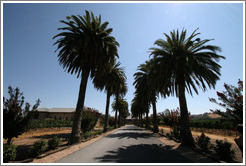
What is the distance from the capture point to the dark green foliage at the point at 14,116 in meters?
8.20

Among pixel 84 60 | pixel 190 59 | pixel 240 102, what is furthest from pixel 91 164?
pixel 190 59

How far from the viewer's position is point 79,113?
13.2m

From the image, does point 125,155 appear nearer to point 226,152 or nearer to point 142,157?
point 142,157

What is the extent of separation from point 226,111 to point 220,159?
3.00m

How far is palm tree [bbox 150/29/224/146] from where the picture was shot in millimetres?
12328

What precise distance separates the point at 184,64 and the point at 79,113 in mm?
11683

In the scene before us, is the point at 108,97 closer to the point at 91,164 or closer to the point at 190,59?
the point at 190,59

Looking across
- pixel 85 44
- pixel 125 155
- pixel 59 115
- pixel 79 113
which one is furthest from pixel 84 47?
pixel 59 115

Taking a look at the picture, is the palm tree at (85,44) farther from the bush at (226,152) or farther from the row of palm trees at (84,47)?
the bush at (226,152)

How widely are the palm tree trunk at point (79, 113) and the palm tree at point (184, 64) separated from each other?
320 inches

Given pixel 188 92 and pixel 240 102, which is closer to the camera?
pixel 240 102

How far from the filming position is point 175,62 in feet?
42.6

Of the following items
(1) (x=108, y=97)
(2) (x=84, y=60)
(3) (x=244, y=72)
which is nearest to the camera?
(3) (x=244, y=72)

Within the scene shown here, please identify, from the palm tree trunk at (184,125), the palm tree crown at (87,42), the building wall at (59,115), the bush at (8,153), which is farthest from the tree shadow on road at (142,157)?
the building wall at (59,115)
